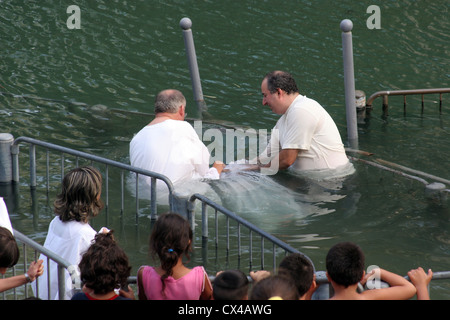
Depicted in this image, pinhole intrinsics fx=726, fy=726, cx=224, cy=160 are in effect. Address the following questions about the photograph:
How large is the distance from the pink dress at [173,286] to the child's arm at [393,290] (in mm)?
1095

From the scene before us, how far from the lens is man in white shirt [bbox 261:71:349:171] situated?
26.3 ft

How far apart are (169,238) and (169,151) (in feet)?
8.83

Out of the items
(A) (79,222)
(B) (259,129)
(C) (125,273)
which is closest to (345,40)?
(B) (259,129)

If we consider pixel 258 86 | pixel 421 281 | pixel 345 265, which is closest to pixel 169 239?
pixel 345 265

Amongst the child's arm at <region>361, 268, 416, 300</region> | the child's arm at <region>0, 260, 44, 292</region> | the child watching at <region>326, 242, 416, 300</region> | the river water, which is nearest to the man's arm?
the river water

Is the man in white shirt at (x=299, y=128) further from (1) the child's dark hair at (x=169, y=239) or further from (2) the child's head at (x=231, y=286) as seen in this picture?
(2) the child's head at (x=231, y=286)

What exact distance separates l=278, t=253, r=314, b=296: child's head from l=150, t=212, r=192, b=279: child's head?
72cm

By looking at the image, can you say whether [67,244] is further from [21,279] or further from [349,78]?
[349,78]

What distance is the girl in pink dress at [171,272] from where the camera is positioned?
15.6 feet

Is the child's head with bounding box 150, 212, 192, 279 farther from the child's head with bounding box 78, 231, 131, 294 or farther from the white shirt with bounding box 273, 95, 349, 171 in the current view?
the white shirt with bounding box 273, 95, 349, 171

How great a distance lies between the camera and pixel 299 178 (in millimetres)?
8312

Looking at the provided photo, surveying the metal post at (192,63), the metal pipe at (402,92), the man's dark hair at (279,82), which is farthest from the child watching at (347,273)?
the metal post at (192,63)

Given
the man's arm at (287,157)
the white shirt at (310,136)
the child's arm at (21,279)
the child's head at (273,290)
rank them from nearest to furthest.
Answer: the child's head at (273,290)
the child's arm at (21,279)
the white shirt at (310,136)
the man's arm at (287,157)
